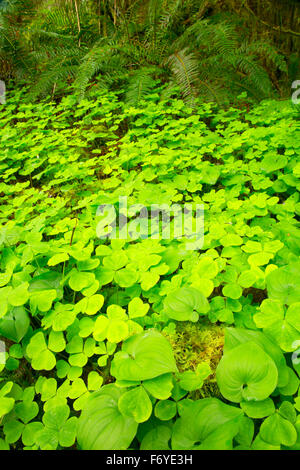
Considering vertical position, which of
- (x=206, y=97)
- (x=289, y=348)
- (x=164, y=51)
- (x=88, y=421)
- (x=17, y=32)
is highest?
(x=17, y=32)

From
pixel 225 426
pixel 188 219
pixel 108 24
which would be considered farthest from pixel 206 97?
pixel 225 426

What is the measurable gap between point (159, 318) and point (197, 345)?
0.21 metres

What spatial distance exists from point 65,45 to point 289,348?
21.0 ft

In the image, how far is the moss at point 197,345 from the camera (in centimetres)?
117

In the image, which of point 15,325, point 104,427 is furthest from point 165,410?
point 15,325

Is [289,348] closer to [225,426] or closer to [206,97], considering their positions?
[225,426]

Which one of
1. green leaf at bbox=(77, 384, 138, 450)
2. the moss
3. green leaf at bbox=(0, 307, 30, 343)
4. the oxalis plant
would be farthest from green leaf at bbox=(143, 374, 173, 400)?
green leaf at bbox=(0, 307, 30, 343)

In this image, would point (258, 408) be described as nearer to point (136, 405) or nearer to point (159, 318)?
point (136, 405)

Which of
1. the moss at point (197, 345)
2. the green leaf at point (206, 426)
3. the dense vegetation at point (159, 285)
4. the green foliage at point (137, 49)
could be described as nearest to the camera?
the green leaf at point (206, 426)

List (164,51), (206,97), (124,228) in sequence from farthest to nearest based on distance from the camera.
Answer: (164,51) < (206,97) < (124,228)

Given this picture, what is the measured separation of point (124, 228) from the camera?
1.90 m

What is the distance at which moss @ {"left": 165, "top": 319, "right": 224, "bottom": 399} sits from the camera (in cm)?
117

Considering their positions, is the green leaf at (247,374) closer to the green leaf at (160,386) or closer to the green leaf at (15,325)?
the green leaf at (160,386)

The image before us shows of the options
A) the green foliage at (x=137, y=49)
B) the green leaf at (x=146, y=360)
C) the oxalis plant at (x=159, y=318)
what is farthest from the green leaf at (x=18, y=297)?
the green foliage at (x=137, y=49)
